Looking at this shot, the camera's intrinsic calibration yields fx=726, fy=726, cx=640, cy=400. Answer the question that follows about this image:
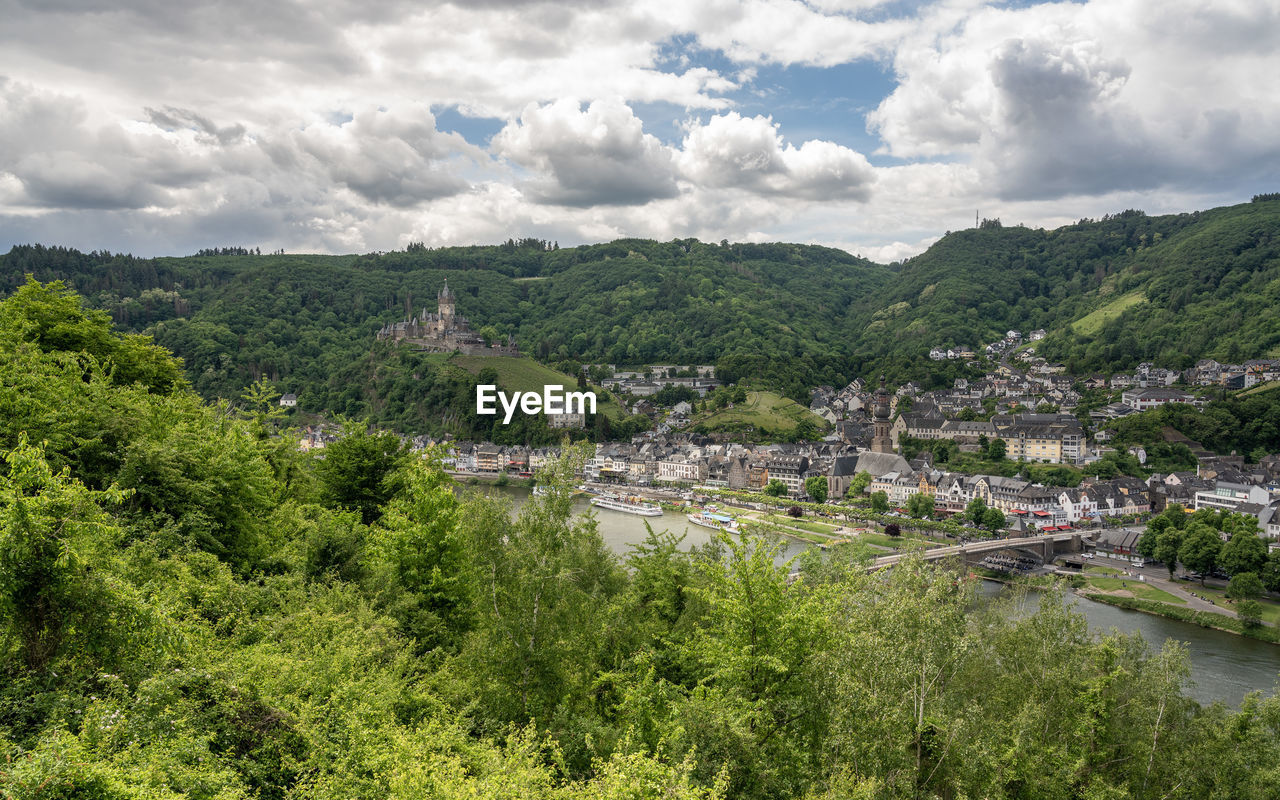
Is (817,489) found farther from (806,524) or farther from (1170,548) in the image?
(1170,548)

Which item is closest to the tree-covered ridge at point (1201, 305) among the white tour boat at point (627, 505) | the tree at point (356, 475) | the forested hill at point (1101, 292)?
the forested hill at point (1101, 292)

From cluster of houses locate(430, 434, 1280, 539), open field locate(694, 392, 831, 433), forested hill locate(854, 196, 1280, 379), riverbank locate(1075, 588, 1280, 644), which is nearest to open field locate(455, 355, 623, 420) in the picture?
cluster of houses locate(430, 434, 1280, 539)

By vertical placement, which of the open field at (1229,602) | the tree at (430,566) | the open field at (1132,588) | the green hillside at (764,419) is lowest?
the open field at (1132,588)

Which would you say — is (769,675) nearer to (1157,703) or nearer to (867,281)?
(1157,703)

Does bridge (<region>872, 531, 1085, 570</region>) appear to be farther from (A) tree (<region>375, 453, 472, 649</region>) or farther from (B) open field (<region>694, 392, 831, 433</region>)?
(B) open field (<region>694, 392, 831, 433</region>)

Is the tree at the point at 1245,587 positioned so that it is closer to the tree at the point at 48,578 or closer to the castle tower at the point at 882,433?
the castle tower at the point at 882,433

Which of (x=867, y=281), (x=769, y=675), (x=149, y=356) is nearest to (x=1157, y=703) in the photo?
(x=769, y=675)

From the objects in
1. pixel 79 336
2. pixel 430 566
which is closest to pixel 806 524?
pixel 430 566
